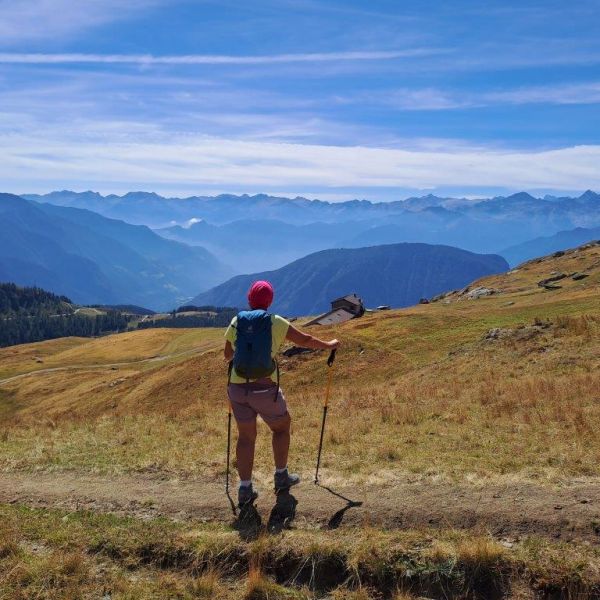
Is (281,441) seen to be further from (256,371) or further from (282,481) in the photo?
(256,371)

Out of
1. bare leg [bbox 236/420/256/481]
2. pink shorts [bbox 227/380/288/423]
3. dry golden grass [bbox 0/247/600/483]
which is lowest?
dry golden grass [bbox 0/247/600/483]

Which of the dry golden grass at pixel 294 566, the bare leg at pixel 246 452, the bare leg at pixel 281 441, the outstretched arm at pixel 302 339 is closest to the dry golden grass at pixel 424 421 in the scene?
the bare leg at pixel 281 441

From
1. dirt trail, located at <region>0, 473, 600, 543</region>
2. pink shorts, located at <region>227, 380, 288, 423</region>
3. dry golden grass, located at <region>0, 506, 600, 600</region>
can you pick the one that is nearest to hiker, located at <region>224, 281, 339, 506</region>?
pink shorts, located at <region>227, 380, 288, 423</region>

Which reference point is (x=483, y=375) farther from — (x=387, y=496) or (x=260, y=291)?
→ (x=260, y=291)

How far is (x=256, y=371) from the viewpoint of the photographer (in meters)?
9.43

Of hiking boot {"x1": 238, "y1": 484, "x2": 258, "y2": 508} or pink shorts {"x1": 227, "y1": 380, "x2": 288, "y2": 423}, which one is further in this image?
hiking boot {"x1": 238, "y1": 484, "x2": 258, "y2": 508}

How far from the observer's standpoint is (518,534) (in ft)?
27.3

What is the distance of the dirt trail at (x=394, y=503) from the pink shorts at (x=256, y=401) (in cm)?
168

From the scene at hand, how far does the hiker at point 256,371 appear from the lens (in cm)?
941

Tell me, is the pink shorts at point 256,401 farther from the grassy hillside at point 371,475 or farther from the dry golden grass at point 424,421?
the dry golden grass at point 424,421

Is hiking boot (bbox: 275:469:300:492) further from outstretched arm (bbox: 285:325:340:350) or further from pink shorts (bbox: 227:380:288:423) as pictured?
outstretched arm (bbox: 285:325:340:350)

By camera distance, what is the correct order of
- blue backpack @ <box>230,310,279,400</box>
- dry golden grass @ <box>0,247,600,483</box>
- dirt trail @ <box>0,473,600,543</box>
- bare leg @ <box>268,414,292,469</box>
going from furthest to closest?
dry golden grass @ <box>0,247,600,483</box> < bare leg @ <box>268,414,292,469</box> < blue backpack @ <box>230,310,279,400</box> < dirt trail @ <box>0,473,600,543</box>

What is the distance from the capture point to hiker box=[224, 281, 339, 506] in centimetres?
941

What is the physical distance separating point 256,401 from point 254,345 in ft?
3.46
